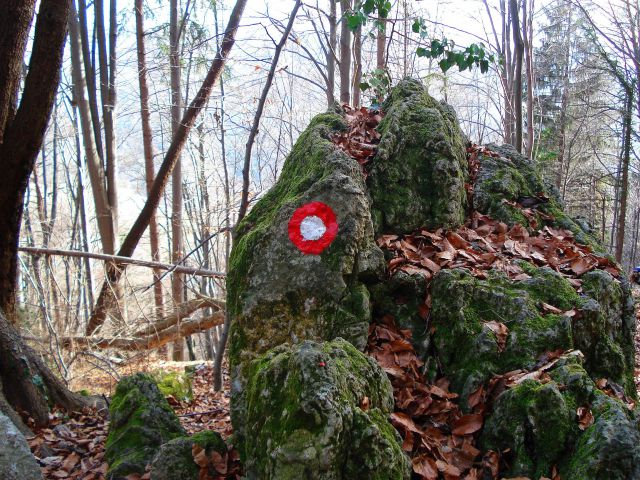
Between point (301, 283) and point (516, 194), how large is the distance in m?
2.13

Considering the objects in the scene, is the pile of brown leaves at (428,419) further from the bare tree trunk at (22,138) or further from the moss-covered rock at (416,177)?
the bare tree trunk at (22,138)

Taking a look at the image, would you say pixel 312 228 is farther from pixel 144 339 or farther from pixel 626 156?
pixel 626 156

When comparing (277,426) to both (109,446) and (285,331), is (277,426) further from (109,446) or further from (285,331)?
(109,446)

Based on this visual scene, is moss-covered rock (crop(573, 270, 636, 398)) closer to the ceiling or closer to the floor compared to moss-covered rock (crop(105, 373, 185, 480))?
closer to the ceiling

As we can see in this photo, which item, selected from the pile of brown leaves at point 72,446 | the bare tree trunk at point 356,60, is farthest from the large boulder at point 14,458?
the bare tree trunk at point 356,60

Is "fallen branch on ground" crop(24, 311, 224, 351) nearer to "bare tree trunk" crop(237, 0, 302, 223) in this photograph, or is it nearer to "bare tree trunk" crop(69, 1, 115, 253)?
"bare tree trunk" crop(69, 1, 115, 253)

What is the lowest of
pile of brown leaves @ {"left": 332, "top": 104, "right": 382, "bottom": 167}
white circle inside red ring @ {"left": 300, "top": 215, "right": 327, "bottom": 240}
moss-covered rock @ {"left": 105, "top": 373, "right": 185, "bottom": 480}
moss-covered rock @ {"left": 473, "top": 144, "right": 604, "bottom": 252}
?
moss-covered rock @ {"left": 105, "top": 373, "right": 185, "bottom": 480}

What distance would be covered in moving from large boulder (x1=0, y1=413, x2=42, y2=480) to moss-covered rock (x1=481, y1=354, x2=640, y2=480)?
7.43ft

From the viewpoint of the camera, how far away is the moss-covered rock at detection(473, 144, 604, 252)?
160 inches

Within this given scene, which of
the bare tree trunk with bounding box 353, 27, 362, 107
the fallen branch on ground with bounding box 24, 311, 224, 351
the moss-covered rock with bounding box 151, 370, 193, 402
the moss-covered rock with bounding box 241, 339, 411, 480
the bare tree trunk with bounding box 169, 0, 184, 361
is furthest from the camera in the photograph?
the bare tree trunk with bounding box 169, 0, 184, 361

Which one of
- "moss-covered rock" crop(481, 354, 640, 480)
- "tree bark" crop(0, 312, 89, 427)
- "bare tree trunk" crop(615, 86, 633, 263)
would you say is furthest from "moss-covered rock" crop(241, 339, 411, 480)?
"bare tree trunk" crop(615, 86, 633, 263)

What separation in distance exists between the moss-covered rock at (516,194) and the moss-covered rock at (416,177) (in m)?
0.21

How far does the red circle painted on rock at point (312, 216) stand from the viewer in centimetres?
306

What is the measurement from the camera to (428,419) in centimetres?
273
